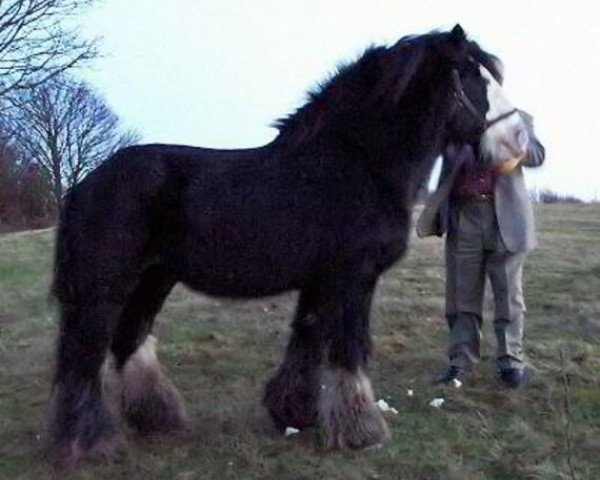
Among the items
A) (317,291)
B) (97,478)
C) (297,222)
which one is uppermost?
(297,222)

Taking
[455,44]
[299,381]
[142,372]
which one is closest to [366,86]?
[455,44]

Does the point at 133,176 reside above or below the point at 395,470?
above

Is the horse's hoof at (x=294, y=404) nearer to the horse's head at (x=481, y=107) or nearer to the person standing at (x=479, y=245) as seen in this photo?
the person standing at (x=479, y=245)

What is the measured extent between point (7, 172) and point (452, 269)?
38.5 m

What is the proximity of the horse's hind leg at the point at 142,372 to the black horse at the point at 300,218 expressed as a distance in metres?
0.25

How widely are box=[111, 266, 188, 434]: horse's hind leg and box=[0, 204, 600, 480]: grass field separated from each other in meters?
0.15

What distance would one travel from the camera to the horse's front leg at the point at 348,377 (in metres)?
5.00

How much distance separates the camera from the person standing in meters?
6.21

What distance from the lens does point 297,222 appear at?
16.2ft

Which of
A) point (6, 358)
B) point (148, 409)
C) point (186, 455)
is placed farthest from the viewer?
point (6, 358)

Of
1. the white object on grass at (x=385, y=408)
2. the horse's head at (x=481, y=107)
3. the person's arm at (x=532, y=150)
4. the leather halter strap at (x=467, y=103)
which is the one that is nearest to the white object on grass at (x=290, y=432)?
the white object on grass at (x=385, y=408)

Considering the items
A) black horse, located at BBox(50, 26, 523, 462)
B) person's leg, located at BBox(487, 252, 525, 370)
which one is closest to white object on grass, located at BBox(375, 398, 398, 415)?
black horse, located at BBox(50, 26, 523, 462)

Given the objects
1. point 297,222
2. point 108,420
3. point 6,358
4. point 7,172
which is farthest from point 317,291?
point 7,172

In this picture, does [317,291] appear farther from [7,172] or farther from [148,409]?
[7,172]
